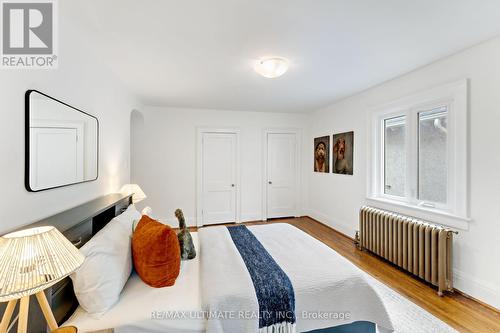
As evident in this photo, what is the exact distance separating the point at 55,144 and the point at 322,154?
428 centimetres

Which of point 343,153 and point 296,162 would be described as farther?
point 296,162

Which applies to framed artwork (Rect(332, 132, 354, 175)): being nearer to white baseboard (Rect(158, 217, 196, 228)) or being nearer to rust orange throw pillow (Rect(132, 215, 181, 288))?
white baseboard (Rect(158, 217, 196, 228))

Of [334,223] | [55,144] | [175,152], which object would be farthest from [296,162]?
[55,144]

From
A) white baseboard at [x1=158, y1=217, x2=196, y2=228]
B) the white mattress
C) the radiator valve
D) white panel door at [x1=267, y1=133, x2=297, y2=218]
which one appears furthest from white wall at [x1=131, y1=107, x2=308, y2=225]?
the white mattress

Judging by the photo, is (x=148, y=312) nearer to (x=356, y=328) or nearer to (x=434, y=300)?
(x=356, y=328)

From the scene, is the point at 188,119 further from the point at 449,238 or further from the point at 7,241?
the point at 449,238

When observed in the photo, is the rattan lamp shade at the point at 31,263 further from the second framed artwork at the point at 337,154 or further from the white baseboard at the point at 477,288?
the second framed artwork at the point at 337,154

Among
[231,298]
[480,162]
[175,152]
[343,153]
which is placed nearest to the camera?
[231,298]

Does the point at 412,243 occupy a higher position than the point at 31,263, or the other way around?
the point at 31,263

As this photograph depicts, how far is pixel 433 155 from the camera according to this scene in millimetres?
2646

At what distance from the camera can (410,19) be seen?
66.9 inches

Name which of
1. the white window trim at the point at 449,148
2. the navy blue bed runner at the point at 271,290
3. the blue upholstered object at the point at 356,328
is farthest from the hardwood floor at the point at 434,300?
the navy blue bed runner at the point at 271,290

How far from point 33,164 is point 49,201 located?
0.98 feet

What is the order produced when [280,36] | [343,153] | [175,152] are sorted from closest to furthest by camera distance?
[280,36]
[343,153]
[175,152]
